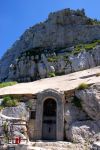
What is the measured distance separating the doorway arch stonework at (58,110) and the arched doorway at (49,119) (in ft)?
3.16

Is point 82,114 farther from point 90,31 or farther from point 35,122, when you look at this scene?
point 90,31

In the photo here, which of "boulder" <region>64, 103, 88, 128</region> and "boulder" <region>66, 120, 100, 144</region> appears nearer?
"boulder" <region>66, 120, 100, 144</region>

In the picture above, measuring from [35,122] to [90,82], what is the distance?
859cm

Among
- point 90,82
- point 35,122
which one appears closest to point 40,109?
point 35,122

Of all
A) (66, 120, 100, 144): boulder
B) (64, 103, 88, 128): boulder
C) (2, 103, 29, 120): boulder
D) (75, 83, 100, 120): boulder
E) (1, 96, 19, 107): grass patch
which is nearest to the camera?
(66, 120, 100, 144): boulder

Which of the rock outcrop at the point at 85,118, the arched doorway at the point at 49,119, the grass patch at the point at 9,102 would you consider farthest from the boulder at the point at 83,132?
the grass patch at the point at 9,102

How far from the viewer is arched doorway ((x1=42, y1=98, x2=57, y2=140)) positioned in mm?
39531

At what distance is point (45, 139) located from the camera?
1522 inches

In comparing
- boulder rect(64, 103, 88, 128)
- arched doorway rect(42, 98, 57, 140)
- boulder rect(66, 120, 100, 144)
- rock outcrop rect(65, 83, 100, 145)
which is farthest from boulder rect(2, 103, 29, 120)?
boulder rect(66, 120, 100, 144)

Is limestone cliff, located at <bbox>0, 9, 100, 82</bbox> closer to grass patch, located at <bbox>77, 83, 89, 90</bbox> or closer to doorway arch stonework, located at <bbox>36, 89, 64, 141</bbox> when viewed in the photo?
grass patch, located at <bbox>77, 83, 89, 90</bbox>

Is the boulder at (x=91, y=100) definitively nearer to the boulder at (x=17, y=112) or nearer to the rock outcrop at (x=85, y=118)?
the rock outcrop at (x=85, y=118)

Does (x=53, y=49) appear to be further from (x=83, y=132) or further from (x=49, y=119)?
(x=83, y=132)

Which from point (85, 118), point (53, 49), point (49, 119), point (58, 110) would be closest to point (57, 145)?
point (85, 118)

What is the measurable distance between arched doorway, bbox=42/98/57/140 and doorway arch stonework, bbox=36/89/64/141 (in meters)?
0.96
